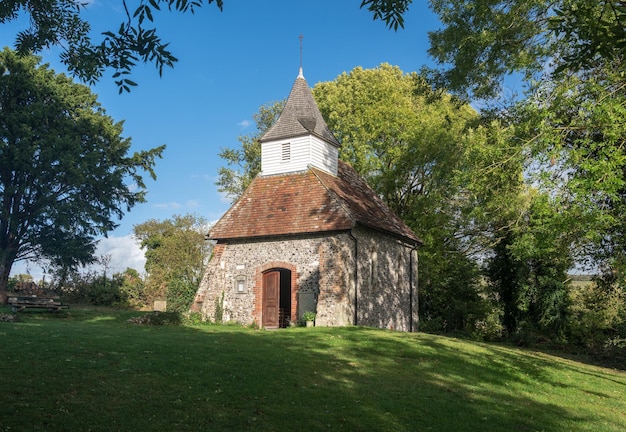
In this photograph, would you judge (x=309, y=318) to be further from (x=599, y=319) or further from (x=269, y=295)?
(x=599, y=319)

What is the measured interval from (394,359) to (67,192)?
3061 centimetres

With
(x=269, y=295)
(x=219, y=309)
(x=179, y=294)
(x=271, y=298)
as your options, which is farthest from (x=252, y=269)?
(x=179, y=294)

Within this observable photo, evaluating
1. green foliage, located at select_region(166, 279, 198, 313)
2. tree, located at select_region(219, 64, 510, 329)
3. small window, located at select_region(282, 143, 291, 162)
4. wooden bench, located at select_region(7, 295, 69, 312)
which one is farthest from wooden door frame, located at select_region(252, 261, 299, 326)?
tree, located at select_region(219, 64, 510, 329)

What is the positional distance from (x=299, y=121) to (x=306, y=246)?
6.64 meters

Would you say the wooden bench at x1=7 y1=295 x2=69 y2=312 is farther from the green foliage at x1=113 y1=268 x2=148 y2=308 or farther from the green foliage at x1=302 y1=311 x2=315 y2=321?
the green foliage at x1=302 y1=311 x2=315 y2=321

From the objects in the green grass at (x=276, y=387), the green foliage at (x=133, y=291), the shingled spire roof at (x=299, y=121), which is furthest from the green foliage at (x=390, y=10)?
the green foliage at (x=133, y=291)

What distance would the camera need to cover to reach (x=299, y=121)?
25000 millimetres

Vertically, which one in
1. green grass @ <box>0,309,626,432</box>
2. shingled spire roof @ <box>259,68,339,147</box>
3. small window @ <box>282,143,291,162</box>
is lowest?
green grass @ <box>0,309,626,432</box>

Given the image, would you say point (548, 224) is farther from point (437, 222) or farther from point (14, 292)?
point (14, 292)

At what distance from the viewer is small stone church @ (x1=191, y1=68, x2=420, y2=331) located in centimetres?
2103

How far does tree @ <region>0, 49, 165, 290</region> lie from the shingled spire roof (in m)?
16.9

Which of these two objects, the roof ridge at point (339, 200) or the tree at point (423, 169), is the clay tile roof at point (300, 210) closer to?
the roof ridge at point (339, 200)

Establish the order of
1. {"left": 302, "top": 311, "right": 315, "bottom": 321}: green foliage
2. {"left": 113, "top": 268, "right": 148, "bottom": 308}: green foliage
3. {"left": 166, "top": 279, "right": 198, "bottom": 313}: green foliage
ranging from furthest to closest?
{"left": 113, "top": 268, "right": 148, "bottom": 308}: green foliage → {"left": 166, "top": 279, "right": 198, "bottom": 313}: green foliage → {"left": 302, "top": 311, "right": 315, "bottom": 321}: green foliage

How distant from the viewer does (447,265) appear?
3150cm
